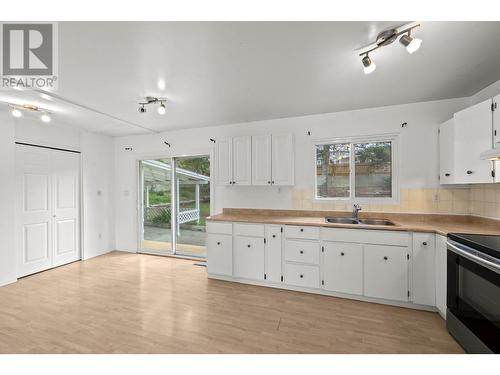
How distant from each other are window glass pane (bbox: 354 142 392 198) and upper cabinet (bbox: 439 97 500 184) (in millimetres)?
633

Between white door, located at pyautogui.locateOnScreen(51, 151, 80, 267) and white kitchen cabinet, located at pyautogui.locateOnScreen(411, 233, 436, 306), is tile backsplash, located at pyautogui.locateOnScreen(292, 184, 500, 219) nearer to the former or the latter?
white kitchen cabinet, located at pyautogui.locateOnScreen(411, 233, 436, 306)

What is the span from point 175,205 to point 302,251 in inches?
112

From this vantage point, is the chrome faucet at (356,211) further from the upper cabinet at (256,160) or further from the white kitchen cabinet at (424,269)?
the upper cabinet at (256,160)

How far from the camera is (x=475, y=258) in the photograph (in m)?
1.69

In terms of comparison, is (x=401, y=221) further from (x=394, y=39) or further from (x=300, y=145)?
(x=394, y=39)

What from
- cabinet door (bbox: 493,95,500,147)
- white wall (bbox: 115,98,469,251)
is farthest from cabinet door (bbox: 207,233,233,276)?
cabinet door (bbox: 493,95,500,147)

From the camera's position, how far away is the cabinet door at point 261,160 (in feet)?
11.3

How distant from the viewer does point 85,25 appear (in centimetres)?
152

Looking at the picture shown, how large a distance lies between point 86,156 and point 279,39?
14.6ft

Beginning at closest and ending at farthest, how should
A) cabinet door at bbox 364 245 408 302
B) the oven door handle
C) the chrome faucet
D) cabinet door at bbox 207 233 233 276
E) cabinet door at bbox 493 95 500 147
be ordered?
the oven door handle, cabinet door at bbox 493 95 500 147, cabinet door at bbox 364 245 408 302, the chrome faucet, cabinet door at bbox 207 233 233 276

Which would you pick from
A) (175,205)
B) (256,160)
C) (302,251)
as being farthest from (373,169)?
(175,205)

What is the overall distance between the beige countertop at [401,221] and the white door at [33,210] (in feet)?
9.47

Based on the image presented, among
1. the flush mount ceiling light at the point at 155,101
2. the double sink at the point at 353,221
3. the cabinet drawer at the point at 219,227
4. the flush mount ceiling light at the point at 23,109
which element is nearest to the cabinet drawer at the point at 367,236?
Result: the double sink at the point at 353,221

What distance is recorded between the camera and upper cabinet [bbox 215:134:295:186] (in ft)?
11.1
